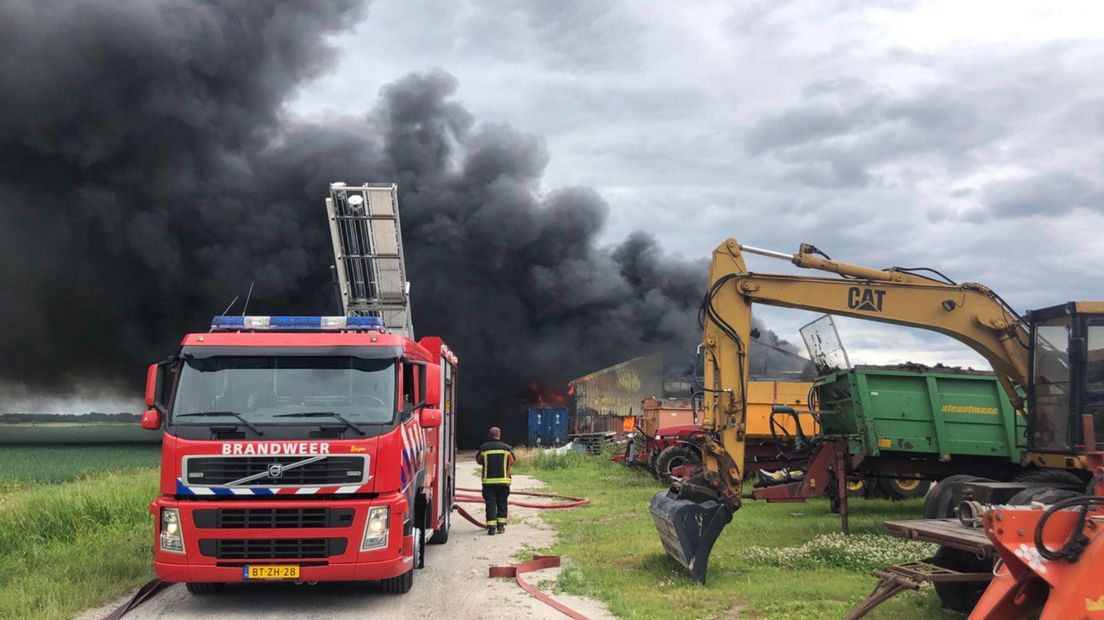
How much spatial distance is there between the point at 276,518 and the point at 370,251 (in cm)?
756

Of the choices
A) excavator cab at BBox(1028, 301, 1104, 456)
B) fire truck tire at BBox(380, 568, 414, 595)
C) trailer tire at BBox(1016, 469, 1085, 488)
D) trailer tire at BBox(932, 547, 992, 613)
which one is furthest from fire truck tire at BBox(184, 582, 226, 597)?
trailer tire at BBox(1016, 469, 1085, 488)

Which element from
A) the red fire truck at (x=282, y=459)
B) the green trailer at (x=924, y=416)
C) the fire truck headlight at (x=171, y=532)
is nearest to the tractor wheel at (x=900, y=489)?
the green trailer at (x=924, y=416)

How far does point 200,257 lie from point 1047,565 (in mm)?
28447

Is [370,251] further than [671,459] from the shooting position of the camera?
No

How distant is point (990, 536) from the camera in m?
4.56

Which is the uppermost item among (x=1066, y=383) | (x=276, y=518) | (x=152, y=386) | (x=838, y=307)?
(x=838, y=307)

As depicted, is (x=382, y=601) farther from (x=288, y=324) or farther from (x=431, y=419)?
(x=288, y=324)

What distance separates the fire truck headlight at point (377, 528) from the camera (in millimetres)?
7496

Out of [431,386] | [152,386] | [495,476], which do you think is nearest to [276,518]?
[152,386]

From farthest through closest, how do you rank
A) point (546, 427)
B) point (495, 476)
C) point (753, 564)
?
point (546, 427)
point (495, 476)
point (753, 564)

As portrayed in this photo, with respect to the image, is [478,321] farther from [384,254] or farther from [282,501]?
[282,501]

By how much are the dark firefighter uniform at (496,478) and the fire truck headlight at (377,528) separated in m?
4.50

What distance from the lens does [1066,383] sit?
28.6 ft

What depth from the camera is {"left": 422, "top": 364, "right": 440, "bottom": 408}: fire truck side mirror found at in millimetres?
8219
